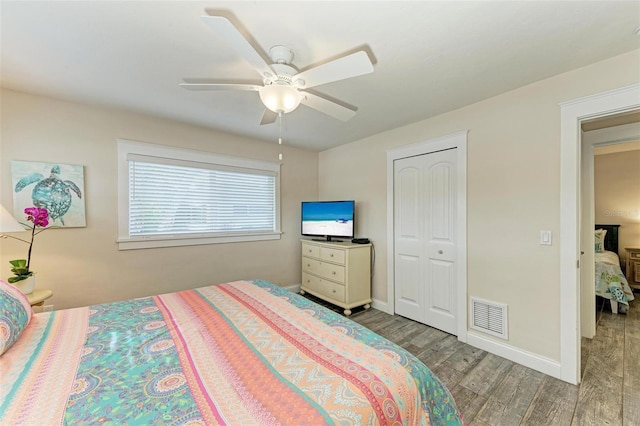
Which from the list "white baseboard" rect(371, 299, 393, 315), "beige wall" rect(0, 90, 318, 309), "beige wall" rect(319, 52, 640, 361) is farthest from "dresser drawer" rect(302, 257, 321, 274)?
"beige wall" rect(319, 52, 640, 361)

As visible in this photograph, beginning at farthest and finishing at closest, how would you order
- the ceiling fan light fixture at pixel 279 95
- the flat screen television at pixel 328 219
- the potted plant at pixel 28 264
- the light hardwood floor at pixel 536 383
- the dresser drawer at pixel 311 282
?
the dresser drawer at pixel 311 282 < the flat screen television at pixel 328 219 < the potted plant at pixel 28 264 < the light hardwood floor at pixel 536 383 < the ceiling fan light fixture at pixel 279 95

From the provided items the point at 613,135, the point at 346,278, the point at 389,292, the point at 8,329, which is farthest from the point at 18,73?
the point at 613,135

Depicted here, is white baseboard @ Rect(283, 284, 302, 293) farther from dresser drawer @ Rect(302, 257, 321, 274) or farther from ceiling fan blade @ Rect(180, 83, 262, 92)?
ceiling fan blade @ Rect(180, 83, 262, 92)

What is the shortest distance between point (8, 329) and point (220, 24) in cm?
174

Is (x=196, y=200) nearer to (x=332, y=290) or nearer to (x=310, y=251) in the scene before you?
(x=310, y=251)

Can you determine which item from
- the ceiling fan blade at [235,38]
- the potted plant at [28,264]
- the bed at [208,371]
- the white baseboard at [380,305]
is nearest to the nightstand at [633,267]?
the white baseboard at [380,305]

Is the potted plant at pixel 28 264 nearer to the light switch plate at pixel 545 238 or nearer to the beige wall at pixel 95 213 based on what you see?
the beige wall at pixel 95 213

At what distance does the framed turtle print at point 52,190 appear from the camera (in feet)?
7.25

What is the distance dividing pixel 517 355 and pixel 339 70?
272 cm

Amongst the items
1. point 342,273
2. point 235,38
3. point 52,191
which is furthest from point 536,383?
point 52,191

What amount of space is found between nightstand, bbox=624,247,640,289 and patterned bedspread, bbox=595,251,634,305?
1.14 m

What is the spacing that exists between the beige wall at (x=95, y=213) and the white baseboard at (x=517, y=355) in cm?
287

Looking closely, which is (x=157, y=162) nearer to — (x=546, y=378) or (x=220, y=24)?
(x=220, y=24)

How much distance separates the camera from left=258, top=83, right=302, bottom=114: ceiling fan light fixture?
4.88ft
